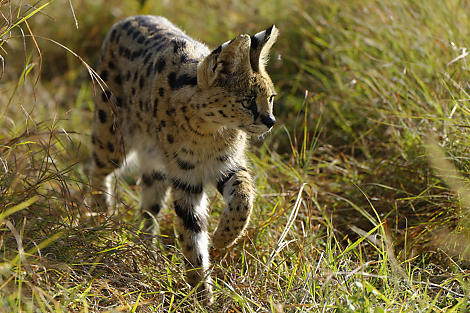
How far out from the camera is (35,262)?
110 inches

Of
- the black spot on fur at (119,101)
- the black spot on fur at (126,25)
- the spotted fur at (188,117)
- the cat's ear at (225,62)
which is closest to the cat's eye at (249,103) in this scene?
the spotted fur at (188,117)

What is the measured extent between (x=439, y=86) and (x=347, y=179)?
0.95 metres

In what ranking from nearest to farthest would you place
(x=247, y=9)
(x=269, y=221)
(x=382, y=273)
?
(x=382, y=273) → (x=269, y=221) → (x=247, y=9)

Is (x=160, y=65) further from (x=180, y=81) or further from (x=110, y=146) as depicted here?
(x=110, y=146)

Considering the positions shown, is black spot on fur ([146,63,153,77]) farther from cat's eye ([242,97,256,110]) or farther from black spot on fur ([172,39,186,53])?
cat's eye ([242,97,256,110])

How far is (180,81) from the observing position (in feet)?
11.9

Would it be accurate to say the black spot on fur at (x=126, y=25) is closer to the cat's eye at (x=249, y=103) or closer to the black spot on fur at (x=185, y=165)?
the black spot on fur at (x=185, y=165)

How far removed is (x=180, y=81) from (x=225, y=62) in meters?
0.45

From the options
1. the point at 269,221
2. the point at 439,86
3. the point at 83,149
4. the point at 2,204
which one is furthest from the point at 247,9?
the point at 2,204

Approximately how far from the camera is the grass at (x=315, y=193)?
9.62 ft

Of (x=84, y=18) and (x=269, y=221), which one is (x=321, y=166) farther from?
(x=84, y=18)

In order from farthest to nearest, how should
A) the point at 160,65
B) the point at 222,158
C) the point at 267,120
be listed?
the point at 160,65 < the point at 222,158 < the point at 267,120

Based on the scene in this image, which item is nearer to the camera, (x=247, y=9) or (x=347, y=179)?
(x=347, y=179)

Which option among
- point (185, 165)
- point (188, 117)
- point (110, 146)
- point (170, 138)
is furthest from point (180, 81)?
point (110, 146)
